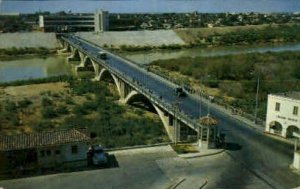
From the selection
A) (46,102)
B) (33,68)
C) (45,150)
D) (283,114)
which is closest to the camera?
(45,150)

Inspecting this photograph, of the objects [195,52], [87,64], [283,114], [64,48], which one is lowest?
[195,52]

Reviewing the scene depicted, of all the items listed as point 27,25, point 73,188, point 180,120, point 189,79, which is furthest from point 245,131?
point 27,25

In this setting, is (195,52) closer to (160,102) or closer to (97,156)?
(160,102)

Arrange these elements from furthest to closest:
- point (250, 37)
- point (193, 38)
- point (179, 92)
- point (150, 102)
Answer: point (250, 37) < point (193, 38) < point (150, 102) < point (179, 92)

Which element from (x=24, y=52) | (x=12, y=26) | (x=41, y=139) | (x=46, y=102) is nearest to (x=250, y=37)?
(x=24, y=52)

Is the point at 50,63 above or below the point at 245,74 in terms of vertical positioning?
below

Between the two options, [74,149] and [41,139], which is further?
[74,149]

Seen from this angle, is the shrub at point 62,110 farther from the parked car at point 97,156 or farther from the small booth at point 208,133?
the small booth at point 208,133

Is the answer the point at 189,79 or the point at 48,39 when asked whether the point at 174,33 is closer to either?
the point at 48,39
